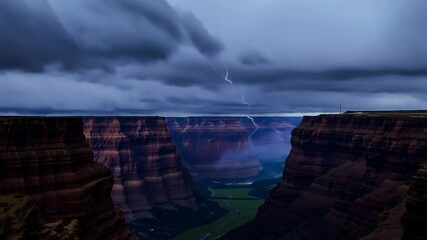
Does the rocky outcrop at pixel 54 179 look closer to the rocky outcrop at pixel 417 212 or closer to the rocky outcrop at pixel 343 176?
the rocky outcrop at pixel 417 212

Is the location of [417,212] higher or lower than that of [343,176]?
higher

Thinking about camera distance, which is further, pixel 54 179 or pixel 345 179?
pixel 345 179

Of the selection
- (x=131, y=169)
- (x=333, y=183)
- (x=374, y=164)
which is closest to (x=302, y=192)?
(x=333, y=183)

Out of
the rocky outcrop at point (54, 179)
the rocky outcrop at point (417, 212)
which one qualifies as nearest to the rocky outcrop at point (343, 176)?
the rocky outcrop at point (417, 212)

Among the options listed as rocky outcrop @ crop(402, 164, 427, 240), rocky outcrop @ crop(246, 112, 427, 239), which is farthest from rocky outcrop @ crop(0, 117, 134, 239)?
rocky outcrop @ crop(246, 112, 427, 239)

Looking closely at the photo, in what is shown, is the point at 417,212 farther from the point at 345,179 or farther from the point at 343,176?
the point at 343,176

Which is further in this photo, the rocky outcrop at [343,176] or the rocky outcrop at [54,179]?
the rocky outcrop at [343,176]

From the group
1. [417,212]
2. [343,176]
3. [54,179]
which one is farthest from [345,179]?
[54,179]
